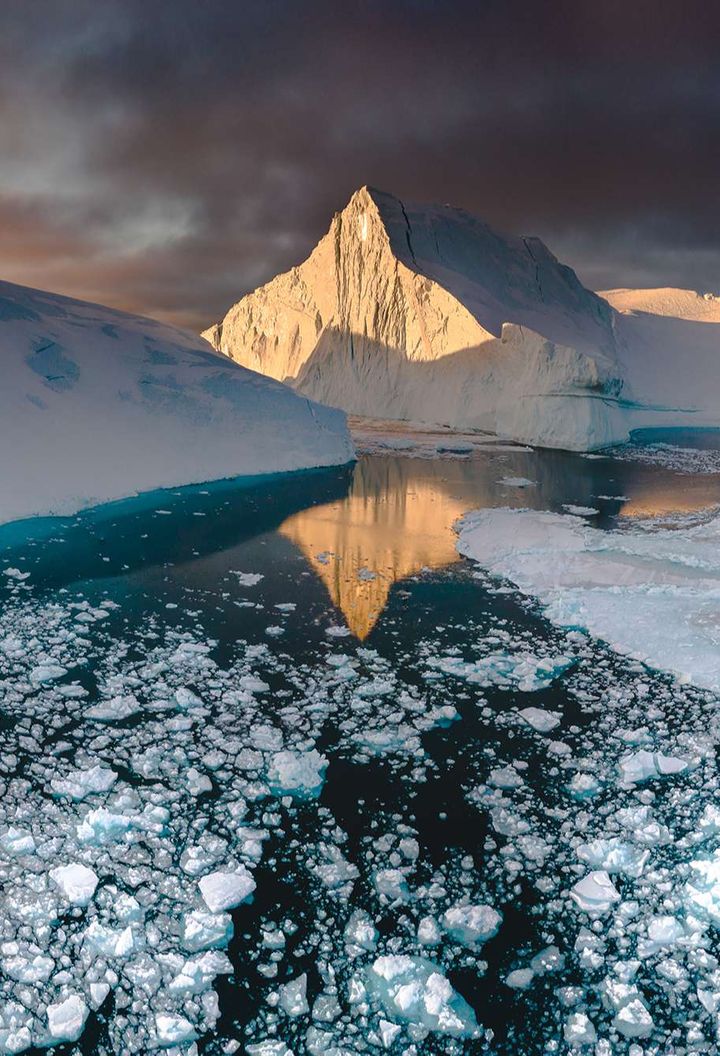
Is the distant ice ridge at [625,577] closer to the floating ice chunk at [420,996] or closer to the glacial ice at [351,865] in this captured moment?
the glacial ice at [351,865]

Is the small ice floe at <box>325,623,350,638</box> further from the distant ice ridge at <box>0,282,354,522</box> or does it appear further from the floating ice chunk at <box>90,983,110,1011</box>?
the distant ice ridge at <box>0,282,354,522</box>

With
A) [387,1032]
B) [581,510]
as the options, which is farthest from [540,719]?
[581,510]

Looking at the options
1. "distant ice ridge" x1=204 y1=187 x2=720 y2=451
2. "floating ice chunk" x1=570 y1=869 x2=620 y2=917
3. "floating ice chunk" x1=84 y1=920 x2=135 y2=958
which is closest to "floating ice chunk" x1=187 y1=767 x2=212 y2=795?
"floating ice chunk" x1=84 y1=920 x2=135 y2=958

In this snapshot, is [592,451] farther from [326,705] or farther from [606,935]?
[606,935]

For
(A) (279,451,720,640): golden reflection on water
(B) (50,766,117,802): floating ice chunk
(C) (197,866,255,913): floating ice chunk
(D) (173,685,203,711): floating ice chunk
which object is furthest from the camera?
(A) (279,451,720,640): golden reflection on water

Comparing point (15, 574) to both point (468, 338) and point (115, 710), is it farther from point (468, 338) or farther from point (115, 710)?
point (468, 338)

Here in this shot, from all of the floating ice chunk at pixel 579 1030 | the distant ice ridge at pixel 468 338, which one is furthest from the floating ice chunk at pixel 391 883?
the distant ice ridge at pixel 468 338
